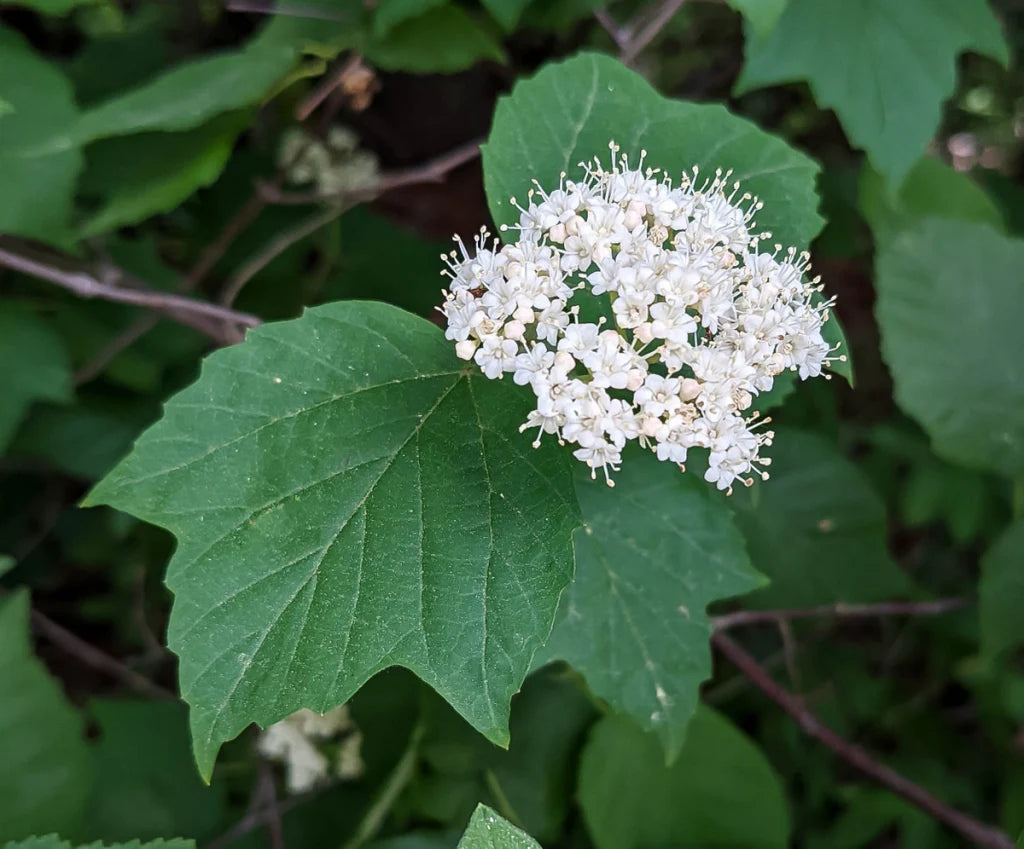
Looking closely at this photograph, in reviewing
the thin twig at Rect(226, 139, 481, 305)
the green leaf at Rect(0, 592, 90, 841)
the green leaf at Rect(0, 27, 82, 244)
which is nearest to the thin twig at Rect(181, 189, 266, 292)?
the thin twig at Rect(226, 139, 481, 305)

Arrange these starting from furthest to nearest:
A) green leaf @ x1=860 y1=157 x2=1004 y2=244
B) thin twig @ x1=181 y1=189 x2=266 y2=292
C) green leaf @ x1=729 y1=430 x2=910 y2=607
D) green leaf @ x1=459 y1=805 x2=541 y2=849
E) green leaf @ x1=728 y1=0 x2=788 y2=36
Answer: thin twig @ x1=181 y1=189 x2=266 y2=292 < green leaf @ x1=860 y1=157 x2=1004 y2=244 < green leaf @ x1=729 y1=430 x2=910 y2=607 < green leaf @ x1=728 y1=0 x2=788 y2=36 < green leaf @ x1=459 y1=805 x2=541 y2=849

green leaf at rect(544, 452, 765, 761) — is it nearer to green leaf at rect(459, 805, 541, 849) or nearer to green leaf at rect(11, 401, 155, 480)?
green leaf at rect(459, 805, 541, 849)

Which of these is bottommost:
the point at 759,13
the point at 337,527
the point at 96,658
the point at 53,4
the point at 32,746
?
the point at 96,658

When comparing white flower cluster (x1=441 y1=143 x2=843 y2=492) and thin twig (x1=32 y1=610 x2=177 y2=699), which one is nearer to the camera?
white flower cluster (x1=441 y1=143 x2=843 y2=492)

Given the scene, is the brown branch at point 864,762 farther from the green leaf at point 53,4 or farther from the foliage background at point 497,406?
the green leaf at point 53,4

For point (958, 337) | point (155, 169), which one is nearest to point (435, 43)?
point (155, 169)

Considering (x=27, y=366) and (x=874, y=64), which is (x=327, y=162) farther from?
(x=874, y=64)

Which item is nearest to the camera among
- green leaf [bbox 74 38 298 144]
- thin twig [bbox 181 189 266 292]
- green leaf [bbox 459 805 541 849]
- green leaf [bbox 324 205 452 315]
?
green leaf [bbox 459 805 541 849]
